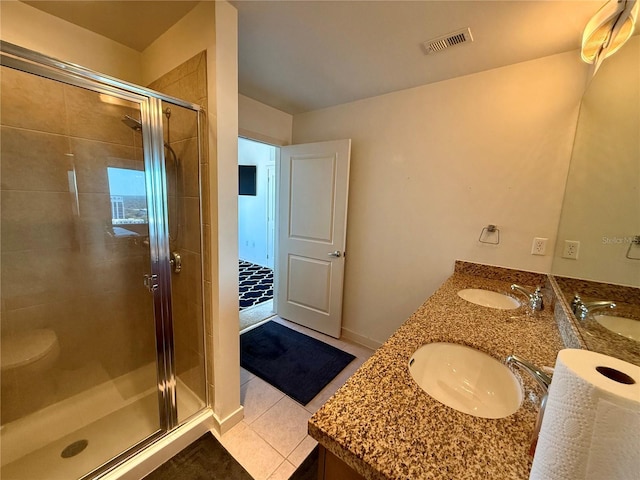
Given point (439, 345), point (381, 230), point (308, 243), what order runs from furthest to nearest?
point (308, 243), point (381, 230), point (439, 345)

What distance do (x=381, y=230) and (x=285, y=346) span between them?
143cm

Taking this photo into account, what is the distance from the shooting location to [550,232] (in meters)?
1.59

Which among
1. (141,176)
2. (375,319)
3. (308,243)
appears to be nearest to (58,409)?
(141,176)

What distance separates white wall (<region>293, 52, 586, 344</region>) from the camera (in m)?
1.57

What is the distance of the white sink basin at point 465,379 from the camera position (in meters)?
0.85

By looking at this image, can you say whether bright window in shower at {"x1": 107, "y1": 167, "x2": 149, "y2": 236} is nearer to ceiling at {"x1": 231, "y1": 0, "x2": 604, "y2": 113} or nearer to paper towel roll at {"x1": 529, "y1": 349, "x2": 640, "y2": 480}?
ceiling at {"x1": 231, "y1": 0, "x2": 604, "y2": 113}

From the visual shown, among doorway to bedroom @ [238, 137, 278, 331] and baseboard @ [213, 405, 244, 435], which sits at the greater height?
doorway to bedroom @ [238, 137, 278, 331]

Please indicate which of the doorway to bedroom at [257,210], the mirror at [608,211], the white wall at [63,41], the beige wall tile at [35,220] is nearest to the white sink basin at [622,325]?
the mirror at [608,211]

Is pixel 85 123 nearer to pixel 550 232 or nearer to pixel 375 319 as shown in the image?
pixel 375 319

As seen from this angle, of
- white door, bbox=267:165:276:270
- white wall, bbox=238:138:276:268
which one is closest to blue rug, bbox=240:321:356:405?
white door, bbox=267:165:276:270

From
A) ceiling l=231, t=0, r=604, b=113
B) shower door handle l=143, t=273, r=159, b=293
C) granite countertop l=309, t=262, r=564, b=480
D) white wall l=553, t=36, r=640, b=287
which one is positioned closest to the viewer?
granite countertop l=309, t=262, r=564, b=480

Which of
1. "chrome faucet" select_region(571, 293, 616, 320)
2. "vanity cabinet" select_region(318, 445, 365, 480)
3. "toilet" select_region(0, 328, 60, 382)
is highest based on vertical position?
"chrome faucet" select_region(571, 293, 616, 320)

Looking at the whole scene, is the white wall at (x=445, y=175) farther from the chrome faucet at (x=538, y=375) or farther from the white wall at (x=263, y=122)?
the chrome faucet at (x=538, y=375)

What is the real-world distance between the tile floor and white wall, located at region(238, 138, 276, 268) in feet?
10.1
